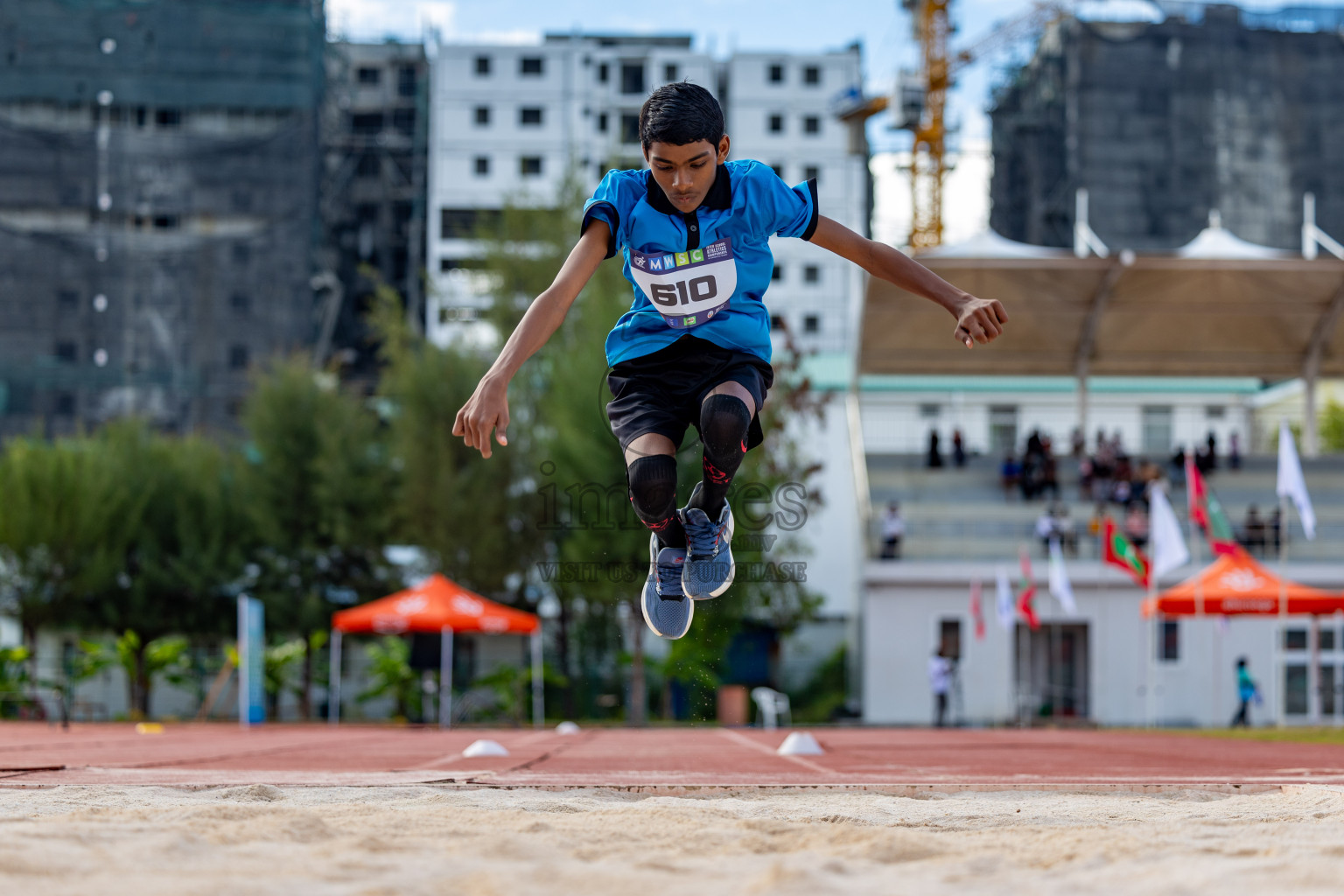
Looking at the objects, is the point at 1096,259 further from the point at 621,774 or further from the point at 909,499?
the point at 621,774

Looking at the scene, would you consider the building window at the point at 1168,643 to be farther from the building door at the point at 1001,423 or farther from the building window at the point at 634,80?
the building window at the point at 634,80

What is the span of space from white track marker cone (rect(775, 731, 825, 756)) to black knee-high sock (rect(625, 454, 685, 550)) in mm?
2807

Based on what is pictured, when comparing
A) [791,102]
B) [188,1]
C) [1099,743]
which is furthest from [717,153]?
[791,102]

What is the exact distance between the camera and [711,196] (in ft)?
16.0

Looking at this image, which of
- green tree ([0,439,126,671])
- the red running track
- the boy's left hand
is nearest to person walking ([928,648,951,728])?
the red running track

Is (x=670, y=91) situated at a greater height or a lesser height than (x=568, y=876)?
greater

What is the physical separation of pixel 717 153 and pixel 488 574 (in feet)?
77.0

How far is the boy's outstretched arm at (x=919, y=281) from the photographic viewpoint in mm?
4336

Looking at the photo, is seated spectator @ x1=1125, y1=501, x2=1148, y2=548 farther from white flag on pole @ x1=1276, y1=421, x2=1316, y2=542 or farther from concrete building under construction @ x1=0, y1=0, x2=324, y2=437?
concrete building under construction @ x1=0, y1=0, x2=324, y2=437

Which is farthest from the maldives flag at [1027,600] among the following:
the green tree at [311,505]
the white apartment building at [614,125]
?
the white apartment building at [614,125]

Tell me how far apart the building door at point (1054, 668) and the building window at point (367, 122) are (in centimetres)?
4939

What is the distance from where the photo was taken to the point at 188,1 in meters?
52.8

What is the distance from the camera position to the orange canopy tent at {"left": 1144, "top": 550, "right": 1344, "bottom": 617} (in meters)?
18.5

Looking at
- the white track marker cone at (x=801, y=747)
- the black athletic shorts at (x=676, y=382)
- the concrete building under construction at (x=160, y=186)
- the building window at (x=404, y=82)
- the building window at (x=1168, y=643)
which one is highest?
the building window at (x=404, y=82)
